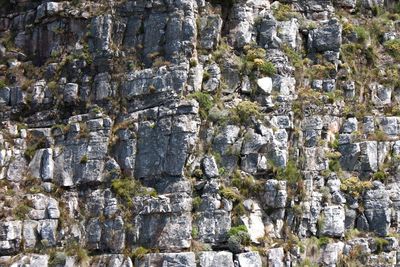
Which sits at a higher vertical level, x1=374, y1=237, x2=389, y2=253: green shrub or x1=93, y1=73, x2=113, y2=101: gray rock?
x1=93, y1=73, x2=113, y2=101: gray rock

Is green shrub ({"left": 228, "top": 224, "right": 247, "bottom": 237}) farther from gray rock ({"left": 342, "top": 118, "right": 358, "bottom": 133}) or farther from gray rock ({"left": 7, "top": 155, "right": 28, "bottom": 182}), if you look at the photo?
gray rock ({"left": 7, "top": 155, "right": 28, "bottom": 182})

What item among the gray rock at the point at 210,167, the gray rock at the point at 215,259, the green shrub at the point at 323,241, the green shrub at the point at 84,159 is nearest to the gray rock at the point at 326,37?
the gray rock at the point at 210,167

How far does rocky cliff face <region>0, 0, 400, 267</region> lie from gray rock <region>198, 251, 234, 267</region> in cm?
5

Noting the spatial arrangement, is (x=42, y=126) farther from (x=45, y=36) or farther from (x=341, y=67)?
(x=341, y=67)

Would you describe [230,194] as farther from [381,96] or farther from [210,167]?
[381,96]

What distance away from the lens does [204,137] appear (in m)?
28.4

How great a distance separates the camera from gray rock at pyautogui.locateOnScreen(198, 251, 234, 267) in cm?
2659

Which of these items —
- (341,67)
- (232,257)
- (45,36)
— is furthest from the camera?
(45,36)

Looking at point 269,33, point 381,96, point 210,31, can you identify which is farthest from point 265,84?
point 381,96

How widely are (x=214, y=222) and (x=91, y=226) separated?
436cm

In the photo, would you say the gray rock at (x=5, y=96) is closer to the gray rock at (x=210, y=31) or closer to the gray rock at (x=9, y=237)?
the gray rock at (x=9, y=237)

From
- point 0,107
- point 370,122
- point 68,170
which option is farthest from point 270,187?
point 0,107

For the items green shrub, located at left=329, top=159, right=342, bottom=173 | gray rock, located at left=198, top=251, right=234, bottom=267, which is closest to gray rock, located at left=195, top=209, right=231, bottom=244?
gray rock, located at left=198, top=251, right=234, bottom=267

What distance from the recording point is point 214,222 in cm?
2711
